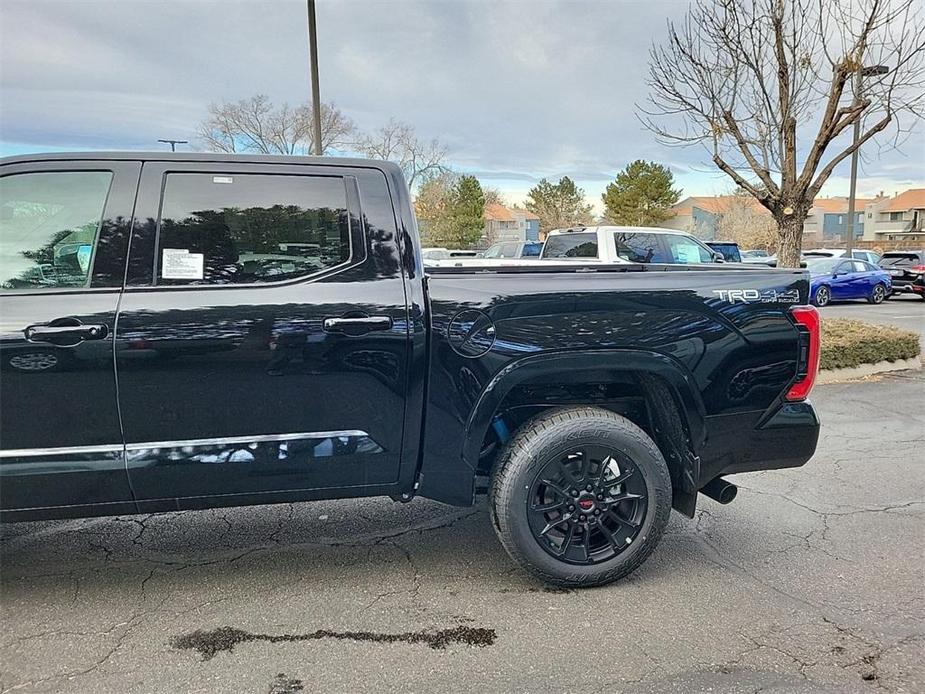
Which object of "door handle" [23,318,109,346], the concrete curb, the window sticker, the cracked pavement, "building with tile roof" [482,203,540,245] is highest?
"building with tile roof" [482,203,540,245]

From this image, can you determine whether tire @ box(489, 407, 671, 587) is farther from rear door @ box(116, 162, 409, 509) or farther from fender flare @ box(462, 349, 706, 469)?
rear door @ box(116, 162, 409, 509)

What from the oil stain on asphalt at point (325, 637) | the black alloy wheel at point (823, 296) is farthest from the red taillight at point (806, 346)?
the black alloy wheel at point (823, 296)

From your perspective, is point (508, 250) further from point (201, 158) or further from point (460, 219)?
point (460, 219)

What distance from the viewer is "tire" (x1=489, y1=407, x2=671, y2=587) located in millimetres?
2965

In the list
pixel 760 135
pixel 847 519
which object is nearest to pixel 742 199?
pixel 760 135

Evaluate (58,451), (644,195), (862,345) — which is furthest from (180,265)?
(644,195)

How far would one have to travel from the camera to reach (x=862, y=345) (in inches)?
324

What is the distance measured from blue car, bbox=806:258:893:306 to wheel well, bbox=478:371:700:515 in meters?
17.3

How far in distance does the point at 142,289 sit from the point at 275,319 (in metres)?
0.56

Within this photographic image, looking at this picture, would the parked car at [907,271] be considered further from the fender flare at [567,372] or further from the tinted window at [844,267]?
the fender flare at [567,372]

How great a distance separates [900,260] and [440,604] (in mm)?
23501

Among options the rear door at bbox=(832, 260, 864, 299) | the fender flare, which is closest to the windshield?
the rear door at bbox=(832, 260, 864, 299)

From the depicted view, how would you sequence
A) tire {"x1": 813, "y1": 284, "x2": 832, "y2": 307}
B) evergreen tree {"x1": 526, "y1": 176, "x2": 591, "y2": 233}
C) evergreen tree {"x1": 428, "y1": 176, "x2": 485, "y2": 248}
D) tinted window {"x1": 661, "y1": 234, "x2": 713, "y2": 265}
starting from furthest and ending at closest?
evergreen tree {"x1": 526, "y1": 176, "x2": 591, "y2": 233} < evergreen tree {"x1": 428, "y1": 176, "x2": 485, "y2": 248} < tire {"x1": 813, "y1": 284, "x2": 832, "y2": 307} < tinted window {"x1": 661, "y1": 234, "x2": 713, "y2": 265}

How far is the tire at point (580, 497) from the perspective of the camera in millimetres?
2965
